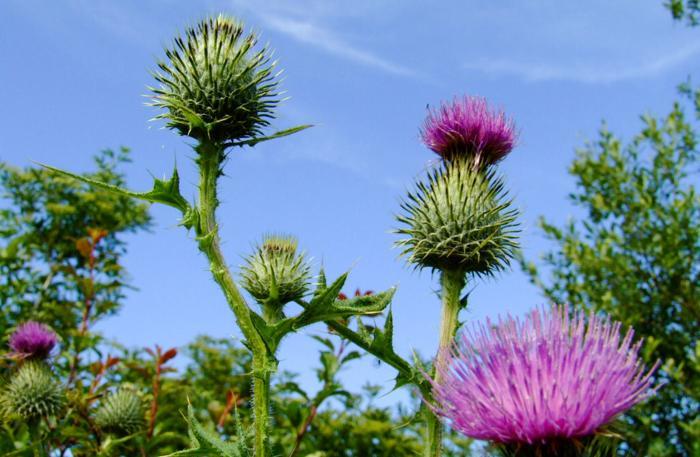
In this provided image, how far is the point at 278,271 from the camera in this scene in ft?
15.2

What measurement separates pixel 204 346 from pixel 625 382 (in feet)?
33.0

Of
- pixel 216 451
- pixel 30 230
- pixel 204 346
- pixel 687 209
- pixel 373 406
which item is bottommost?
pixel 216 451

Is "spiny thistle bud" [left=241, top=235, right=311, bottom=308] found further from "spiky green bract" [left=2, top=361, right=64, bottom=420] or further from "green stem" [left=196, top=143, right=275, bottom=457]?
"spiky green bract" [left=2, top=361, right=64, bottom=420]

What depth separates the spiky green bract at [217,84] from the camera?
4.38m

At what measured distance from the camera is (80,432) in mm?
6344

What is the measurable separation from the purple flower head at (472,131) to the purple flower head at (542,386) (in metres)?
2.37

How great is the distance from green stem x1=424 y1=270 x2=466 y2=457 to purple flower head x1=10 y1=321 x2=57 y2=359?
493 cm

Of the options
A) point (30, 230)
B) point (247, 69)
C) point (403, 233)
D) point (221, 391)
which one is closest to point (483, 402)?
point (403, 233)

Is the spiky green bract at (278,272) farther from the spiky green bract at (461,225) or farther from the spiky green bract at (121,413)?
the spiky green bract at (121,413)

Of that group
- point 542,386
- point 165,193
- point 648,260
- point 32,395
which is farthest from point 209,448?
point 648,260

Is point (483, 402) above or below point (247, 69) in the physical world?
below

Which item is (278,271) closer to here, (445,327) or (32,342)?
(445,327)

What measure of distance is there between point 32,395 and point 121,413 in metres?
0.87

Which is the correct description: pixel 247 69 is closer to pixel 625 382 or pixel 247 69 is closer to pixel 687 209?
pixel 625 382
